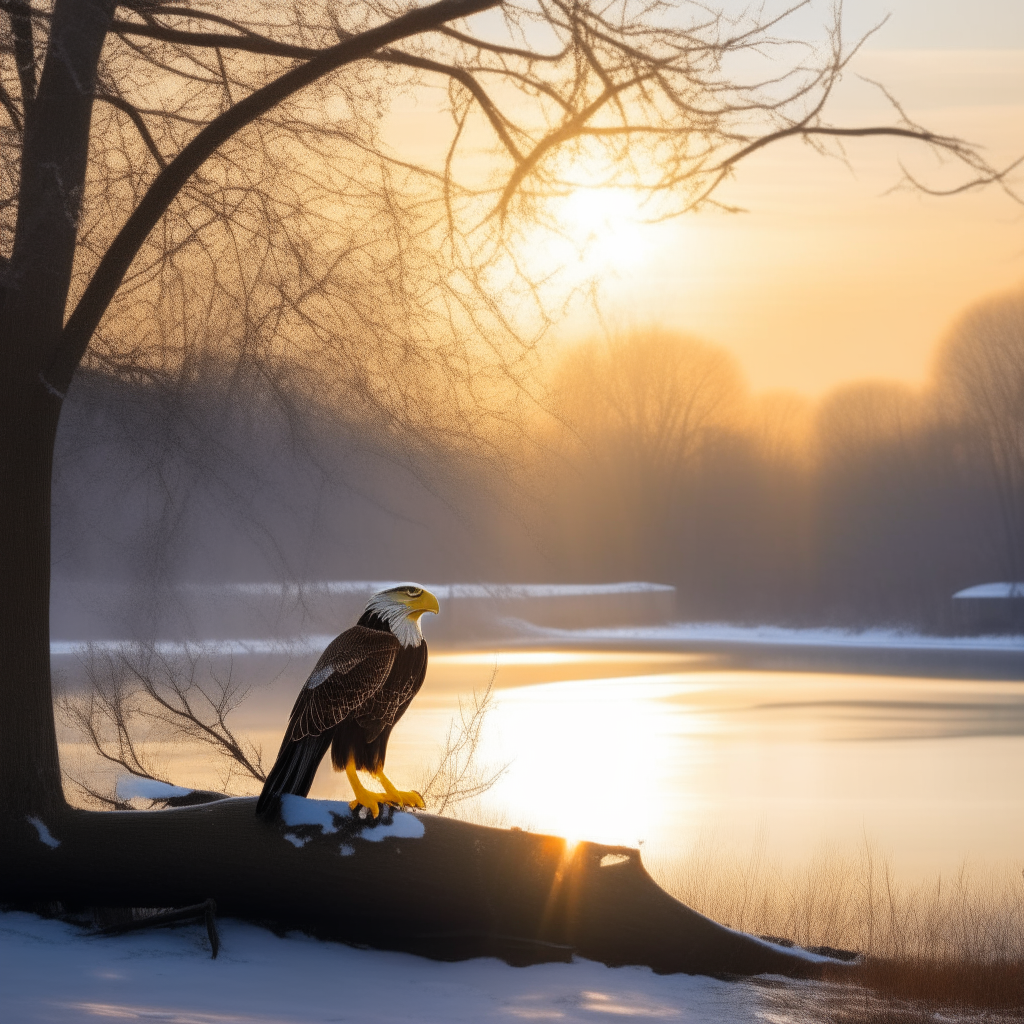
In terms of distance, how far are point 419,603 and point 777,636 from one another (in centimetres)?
4155

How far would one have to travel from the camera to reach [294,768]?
16.0 feet

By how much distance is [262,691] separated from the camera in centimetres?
2416

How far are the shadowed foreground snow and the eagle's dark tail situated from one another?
1.92 feet

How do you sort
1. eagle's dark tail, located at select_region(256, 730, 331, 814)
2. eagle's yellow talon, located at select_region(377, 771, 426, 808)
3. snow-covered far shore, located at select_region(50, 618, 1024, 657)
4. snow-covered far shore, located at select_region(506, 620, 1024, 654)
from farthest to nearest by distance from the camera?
snow-covered far shore, located at select_region(506, 620, 1024, 654)
snow-covered far shore, located at select_region(50, 618, 1024, 657)
eagle's yellow talon, located at select_region(377, 771, 426, 808)
eagle's dark tail, located at select_region(256, 730, 331, 814)

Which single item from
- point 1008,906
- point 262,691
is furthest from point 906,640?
point 1008,906

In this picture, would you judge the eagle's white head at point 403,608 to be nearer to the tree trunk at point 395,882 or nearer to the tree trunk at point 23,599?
the tree trunk at point 395,882

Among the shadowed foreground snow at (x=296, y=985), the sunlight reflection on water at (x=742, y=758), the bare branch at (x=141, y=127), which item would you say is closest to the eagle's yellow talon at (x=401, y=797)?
the shadowed foreground snow at (x=296, y=985)

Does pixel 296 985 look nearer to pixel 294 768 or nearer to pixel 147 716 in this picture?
pixel 294 768

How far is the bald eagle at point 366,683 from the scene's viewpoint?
180 inches

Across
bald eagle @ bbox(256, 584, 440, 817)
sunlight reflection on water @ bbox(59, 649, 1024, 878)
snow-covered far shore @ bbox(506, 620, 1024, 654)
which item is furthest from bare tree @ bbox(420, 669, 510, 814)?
snow-covered far shore @ bbox(506, 620, 1024, 654)

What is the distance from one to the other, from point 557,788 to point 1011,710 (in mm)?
11849

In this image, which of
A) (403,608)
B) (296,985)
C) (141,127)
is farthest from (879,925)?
(141,127)

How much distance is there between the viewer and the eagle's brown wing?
15.0 ft

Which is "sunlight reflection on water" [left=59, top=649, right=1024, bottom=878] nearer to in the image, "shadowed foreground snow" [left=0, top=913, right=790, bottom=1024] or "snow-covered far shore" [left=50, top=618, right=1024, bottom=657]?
"shadowed foreground snow" [left=0, top=913, right=790, bottom=1024]
